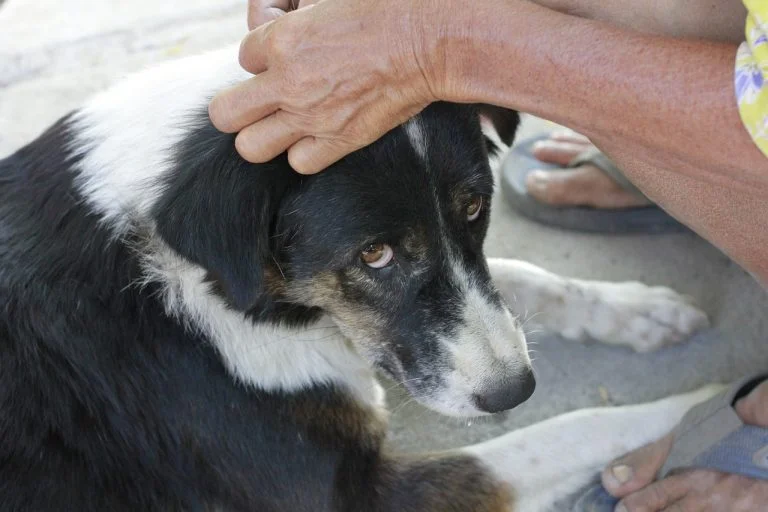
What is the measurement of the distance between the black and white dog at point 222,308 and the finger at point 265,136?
2.0 inches

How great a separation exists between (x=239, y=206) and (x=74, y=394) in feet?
2.13

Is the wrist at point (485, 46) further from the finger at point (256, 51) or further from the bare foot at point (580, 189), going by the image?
the bare foot at point (580, 189)

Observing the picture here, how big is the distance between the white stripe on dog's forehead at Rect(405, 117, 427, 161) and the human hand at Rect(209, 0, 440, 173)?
52 mm

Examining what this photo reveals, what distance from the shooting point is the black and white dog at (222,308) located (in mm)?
2027

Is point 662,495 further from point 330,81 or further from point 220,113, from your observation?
point 220,113

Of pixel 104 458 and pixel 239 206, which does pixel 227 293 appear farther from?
pixel 104 458

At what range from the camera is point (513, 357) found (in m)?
2.16

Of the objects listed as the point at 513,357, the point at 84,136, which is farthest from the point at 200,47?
the point at 513,357

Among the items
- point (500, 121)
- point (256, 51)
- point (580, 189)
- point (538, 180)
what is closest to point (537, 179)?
point (538, 180)

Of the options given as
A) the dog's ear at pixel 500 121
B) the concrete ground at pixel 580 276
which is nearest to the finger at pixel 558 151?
the concrete ground at pixel 580 276

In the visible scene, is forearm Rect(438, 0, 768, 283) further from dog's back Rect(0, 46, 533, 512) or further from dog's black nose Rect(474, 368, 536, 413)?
dog's black nose Rect(474, 368, 536, 413)

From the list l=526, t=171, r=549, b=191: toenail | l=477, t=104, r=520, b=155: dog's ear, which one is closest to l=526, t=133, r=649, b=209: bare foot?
l=526, t=171, r=549, b=191: toenail

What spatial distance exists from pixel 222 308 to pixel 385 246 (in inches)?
18.7

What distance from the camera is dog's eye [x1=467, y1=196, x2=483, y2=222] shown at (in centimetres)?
216
